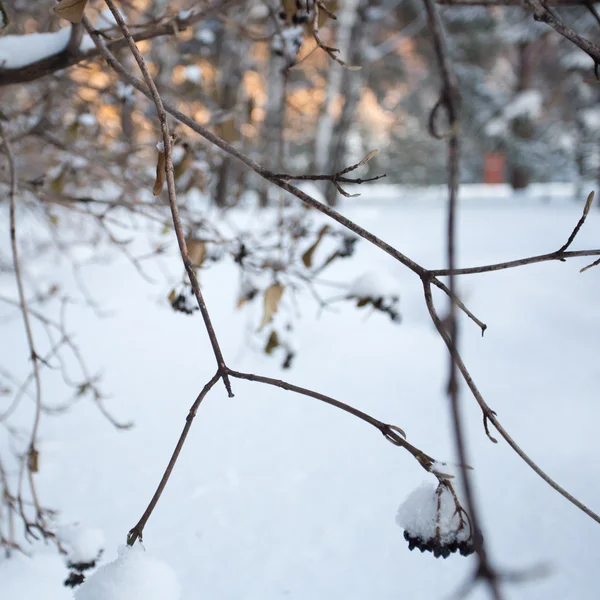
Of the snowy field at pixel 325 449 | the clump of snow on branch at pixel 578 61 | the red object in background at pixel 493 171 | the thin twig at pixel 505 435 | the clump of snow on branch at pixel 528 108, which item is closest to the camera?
the thin twig at pixel 505 435

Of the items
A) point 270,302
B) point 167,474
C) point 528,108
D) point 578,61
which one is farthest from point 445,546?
point 528,108

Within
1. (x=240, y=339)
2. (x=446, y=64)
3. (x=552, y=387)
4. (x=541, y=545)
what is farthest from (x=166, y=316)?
(x=446, y=64)

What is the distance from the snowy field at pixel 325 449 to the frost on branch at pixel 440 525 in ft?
0.59

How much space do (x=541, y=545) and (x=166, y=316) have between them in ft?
5.80

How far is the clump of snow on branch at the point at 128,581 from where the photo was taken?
16.8 inches

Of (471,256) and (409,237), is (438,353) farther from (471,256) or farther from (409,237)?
(409,237)

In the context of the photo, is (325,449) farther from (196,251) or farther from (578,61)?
(578,61)

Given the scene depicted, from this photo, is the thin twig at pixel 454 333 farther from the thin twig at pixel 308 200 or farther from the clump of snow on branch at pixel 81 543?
the clump of snow on branch at pixel 81 543

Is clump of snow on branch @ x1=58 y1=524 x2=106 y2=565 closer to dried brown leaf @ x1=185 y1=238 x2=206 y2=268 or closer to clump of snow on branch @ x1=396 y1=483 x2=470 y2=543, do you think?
dried brown leaf @ x1=185 y1=238 x2=206 y2=268

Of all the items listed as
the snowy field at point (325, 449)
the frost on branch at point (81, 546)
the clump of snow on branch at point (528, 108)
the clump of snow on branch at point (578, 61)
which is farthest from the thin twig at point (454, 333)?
the clump of snow on branch at point (528, 108)

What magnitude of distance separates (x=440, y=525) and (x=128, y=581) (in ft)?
0.87

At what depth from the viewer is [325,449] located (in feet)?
4.72

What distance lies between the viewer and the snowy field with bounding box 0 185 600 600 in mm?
1044

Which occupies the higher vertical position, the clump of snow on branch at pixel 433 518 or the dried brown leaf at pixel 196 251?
the dried brown leaf at pixel 196 251
